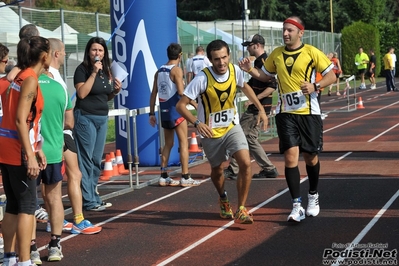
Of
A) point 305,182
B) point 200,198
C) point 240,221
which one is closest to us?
point 240,221

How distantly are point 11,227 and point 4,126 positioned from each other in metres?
0.83

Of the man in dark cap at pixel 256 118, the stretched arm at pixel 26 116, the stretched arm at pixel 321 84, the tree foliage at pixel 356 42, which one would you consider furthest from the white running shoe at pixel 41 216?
the tree foliage at pixel 356 42

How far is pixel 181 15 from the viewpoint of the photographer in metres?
83.7

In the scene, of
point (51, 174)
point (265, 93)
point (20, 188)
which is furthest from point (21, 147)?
point (265, 93)

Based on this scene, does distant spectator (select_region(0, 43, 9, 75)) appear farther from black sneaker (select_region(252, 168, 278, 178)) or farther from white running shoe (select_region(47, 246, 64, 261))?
Result: black sneaker (select_region(252, 168, 278, 178))

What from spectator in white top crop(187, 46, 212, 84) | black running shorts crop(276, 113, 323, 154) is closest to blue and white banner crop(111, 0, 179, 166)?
black running shorts crop(276, 113, 323, 154)

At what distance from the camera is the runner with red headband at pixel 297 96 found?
904cm

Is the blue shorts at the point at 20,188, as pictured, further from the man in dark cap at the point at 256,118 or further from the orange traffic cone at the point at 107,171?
→ the orange traffic cone at the point at 107,171

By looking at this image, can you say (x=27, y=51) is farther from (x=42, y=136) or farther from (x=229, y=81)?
(x=229, y=81)

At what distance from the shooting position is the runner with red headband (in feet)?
29.7

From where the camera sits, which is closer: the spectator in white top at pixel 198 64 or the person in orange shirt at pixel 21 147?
the person in orange shirt at pixel 21 147

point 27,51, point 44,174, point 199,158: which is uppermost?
point 27,51

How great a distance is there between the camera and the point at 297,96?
29.9 ft

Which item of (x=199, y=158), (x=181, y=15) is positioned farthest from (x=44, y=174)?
(x=181, y=15)
